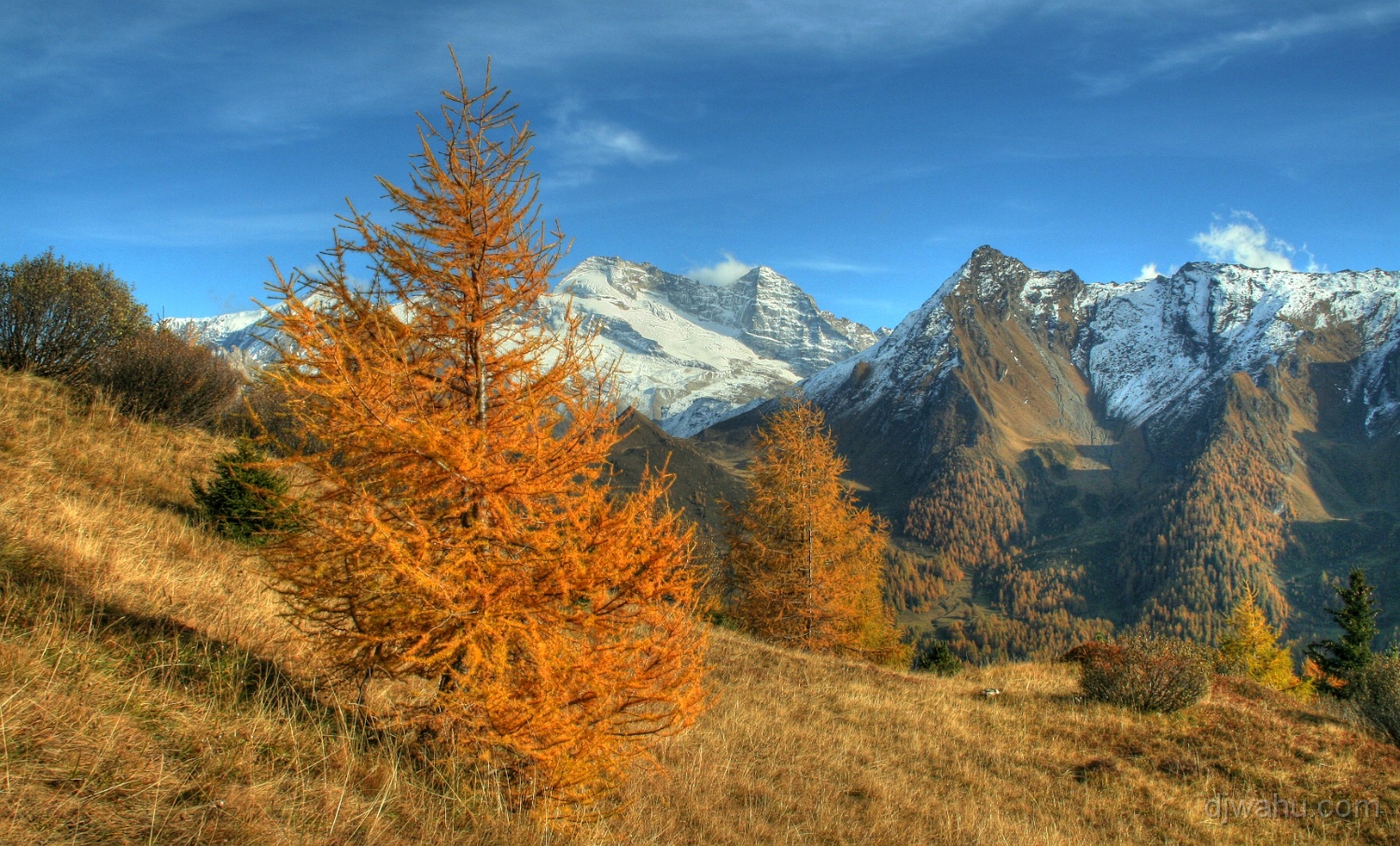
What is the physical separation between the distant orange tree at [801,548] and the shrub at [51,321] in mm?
18562

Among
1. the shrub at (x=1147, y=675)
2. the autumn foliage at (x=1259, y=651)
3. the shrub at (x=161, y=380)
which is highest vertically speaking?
the shrub at (x=161, y=380)

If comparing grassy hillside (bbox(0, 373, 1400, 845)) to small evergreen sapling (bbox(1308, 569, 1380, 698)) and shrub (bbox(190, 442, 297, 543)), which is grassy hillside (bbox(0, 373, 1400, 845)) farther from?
Result: small evergreen sapling (bbox(1308, 569, 1380, 698))

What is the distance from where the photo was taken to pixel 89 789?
3.45 meters

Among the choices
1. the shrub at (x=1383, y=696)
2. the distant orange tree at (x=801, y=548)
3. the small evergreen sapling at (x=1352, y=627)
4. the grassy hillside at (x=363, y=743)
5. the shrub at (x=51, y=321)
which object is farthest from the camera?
the small evergreen sapling at (x=1352, y=627)

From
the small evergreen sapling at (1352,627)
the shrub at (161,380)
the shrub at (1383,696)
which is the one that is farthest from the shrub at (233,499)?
the small evergreen sapling at (1352,627)

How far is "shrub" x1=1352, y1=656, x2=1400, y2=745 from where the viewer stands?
10.0m

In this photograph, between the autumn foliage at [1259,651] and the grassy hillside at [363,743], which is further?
the autumn foliage at [1259,651]

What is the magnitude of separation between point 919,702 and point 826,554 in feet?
35.5

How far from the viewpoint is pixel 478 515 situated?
18.3 feet

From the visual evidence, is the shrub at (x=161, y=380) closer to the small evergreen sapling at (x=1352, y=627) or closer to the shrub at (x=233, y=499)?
the shrub at (x=233, y=499)

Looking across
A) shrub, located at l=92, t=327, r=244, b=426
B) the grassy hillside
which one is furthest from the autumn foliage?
shrub, located at l=92, t=327, r=244, b=426

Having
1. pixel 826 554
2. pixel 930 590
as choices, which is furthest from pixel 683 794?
pixel 930 590

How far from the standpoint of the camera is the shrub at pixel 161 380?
14.2 meters

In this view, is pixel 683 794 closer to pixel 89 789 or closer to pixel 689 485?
pixel 89 789
